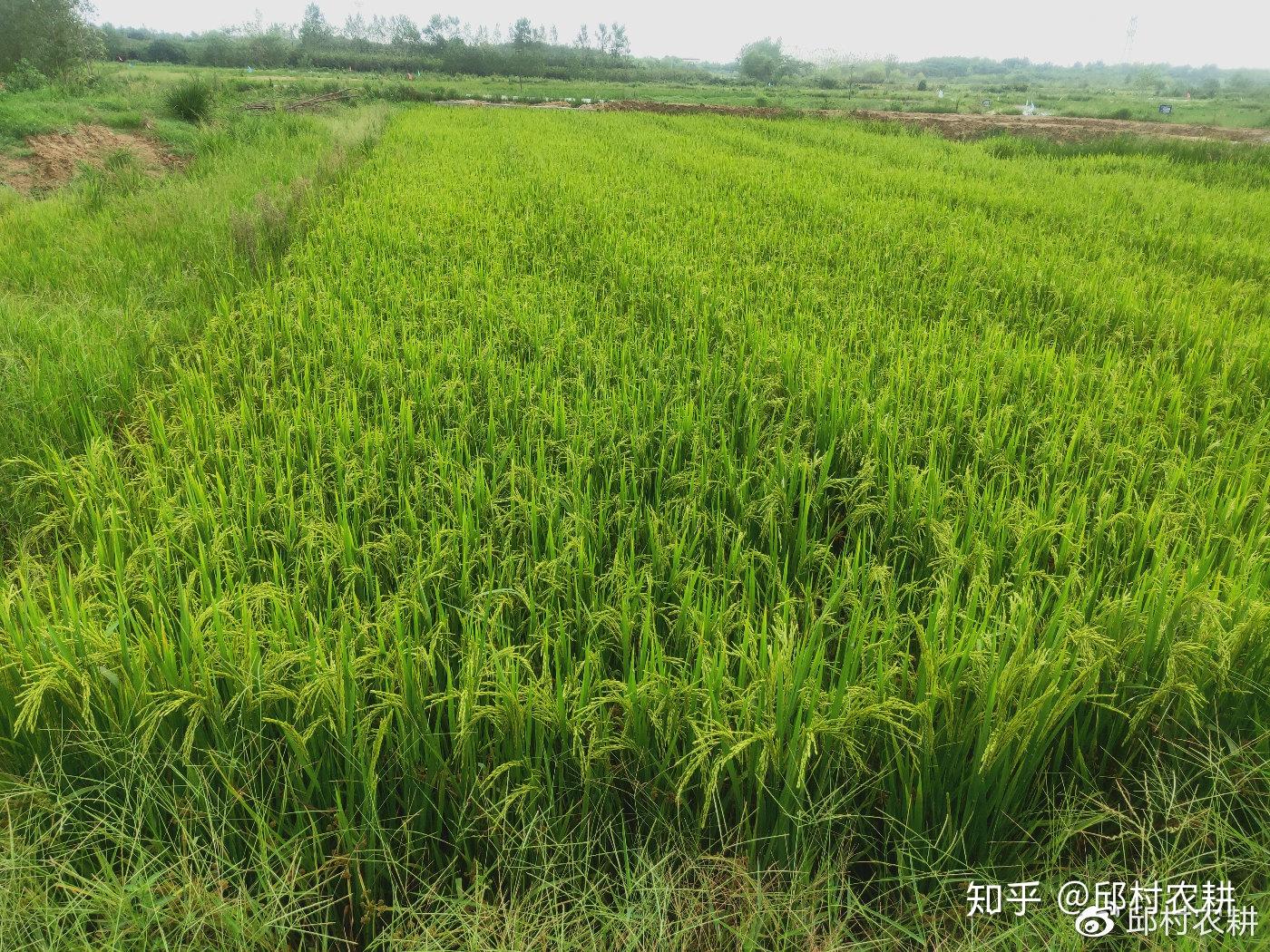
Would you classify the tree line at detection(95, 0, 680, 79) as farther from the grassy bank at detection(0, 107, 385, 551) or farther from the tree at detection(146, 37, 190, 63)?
the grassy bank at detection(0, 107, 385, 551)

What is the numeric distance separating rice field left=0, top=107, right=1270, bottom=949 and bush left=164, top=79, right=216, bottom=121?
635 inches

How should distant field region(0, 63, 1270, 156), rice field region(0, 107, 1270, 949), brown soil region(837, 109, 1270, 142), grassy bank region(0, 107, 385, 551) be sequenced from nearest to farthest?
rice field region(0, 107, 1270, 949) → grassy bank region(0, 107, 385, 551) → distant field region(0, 63, 1270, 156) → brown soil region(837, 109, 1270, 142)

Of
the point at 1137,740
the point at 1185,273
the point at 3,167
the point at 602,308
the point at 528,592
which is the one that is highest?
the point at 3,167

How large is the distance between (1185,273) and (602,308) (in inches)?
178

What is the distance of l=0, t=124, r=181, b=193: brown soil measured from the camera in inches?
387

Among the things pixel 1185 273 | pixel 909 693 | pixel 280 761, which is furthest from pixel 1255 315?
pixel 280 761

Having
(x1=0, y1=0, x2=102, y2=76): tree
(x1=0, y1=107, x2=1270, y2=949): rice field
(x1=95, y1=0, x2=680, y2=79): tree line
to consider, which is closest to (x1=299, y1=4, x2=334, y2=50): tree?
(x1=95, y1=0, x2=680, y2=79): tree line

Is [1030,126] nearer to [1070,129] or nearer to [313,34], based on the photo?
[1070,129]

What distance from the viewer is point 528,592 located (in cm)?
181

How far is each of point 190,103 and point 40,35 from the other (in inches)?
628

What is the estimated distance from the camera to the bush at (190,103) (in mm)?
15891

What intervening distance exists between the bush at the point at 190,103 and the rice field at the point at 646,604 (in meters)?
16.1

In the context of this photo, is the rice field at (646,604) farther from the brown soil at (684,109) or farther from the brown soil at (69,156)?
the brown soil at (684,109)

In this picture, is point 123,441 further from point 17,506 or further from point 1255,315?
point 1255,315
